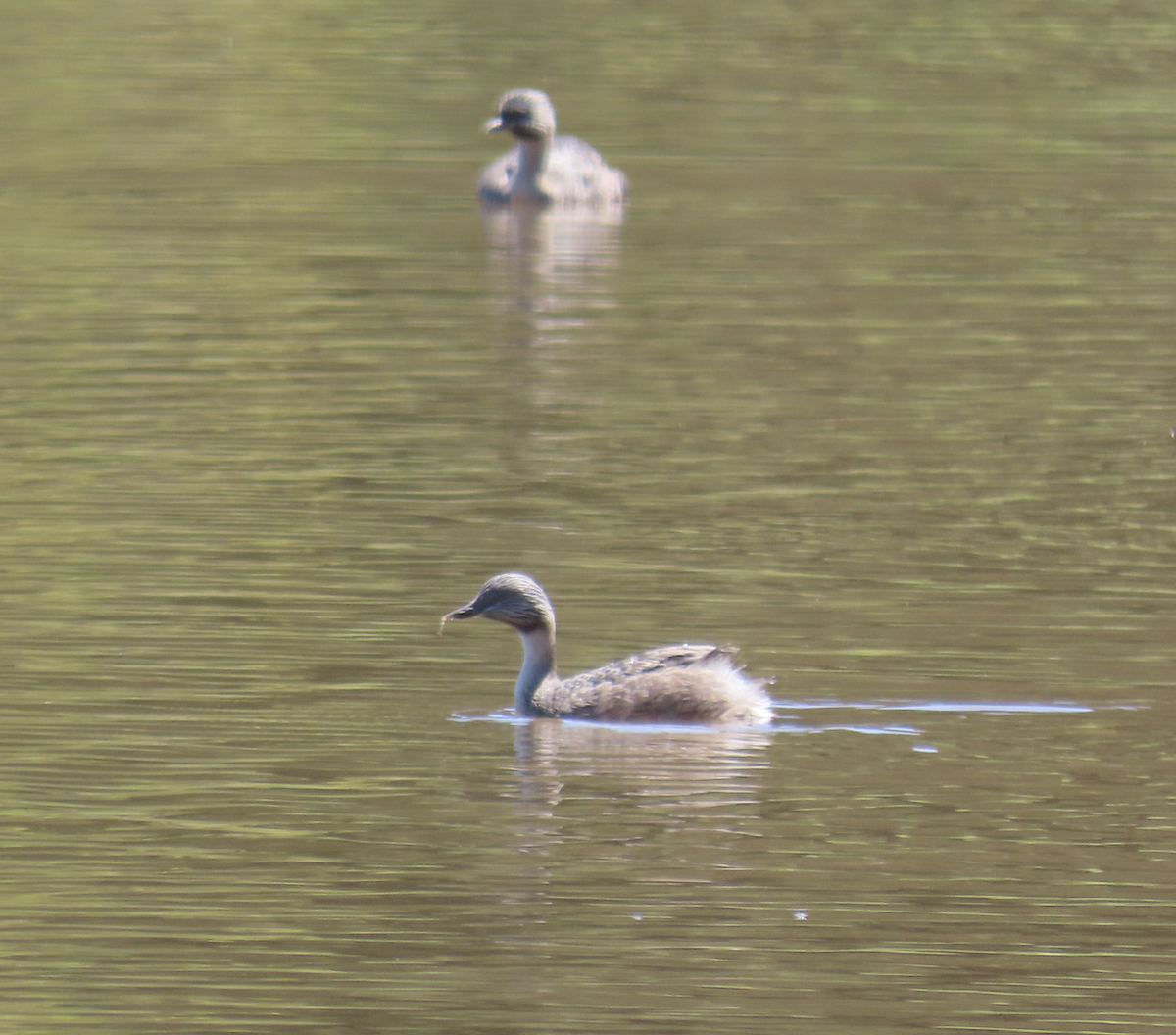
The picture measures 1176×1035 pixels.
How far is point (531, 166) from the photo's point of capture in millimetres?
27344

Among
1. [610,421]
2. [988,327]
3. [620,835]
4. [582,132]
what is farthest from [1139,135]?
[620,835]

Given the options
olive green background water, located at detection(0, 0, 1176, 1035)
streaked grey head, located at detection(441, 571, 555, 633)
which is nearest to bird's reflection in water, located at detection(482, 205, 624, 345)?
olive green background water, located at detection(0, 0, 1176, 1035)

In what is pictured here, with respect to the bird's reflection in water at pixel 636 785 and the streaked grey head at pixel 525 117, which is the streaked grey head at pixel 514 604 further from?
the streaked grey head at pixel 525 117

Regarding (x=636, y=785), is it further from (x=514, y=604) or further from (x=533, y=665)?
(x=514, y=604)

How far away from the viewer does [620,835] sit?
9.32 meters

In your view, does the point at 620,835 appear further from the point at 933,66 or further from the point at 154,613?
the point at 933,66

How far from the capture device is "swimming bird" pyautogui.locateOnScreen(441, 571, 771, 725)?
424 inches

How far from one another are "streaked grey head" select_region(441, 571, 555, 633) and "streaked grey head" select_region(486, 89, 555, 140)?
53.3 feet

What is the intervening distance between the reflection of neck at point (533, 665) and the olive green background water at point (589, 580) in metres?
0.18

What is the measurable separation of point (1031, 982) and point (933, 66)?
95.2 feet

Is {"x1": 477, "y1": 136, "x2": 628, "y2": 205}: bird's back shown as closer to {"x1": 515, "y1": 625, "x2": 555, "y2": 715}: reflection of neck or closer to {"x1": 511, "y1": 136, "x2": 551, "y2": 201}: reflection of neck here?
{"x1": 511, "y1": 136, "x2": 551, "y2": 201}: reflection of neck

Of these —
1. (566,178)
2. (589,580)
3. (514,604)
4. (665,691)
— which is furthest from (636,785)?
(566,178)

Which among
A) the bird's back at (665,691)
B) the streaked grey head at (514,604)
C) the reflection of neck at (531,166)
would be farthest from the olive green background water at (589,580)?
the reflection of neck at (531,166)

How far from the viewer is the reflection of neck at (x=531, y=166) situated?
2722 cm
